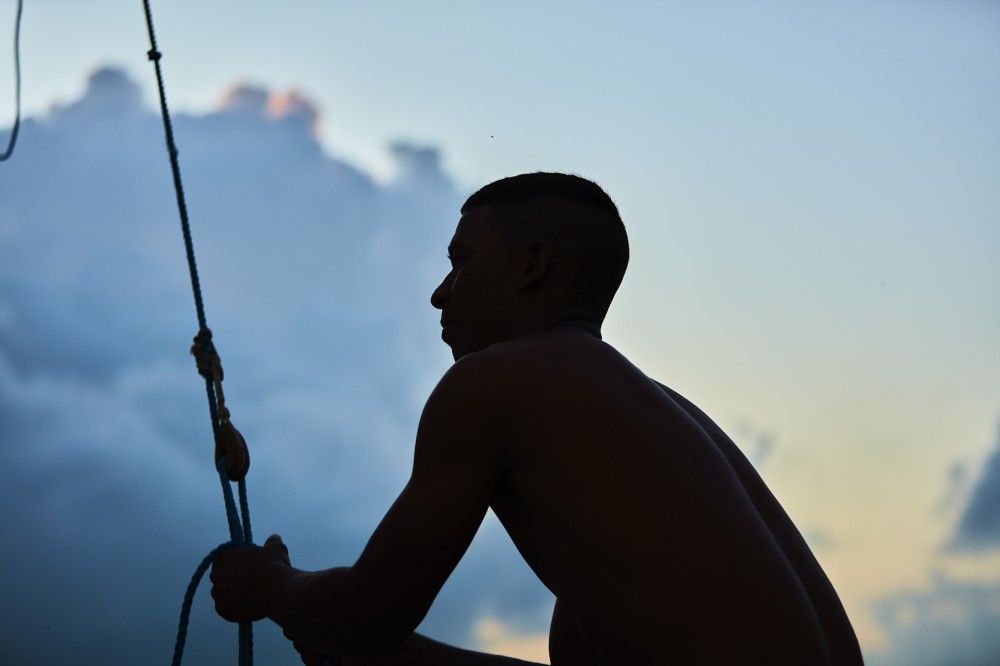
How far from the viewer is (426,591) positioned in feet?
6.19

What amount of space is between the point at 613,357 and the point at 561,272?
0.35 m

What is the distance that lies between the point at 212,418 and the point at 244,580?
2.48ft

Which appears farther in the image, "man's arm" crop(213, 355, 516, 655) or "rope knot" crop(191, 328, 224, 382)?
"rope knot" crop(191, 328, 224, 382)

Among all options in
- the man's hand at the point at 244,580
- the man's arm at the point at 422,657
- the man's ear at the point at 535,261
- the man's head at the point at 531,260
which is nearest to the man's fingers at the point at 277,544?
the man's hand at the point at 244,580

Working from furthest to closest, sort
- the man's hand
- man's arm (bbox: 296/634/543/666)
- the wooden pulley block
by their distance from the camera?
the wooden pulley block
man's arm (bbox: 296/634/543/666)
the man's hand

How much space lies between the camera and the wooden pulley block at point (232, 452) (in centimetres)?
273

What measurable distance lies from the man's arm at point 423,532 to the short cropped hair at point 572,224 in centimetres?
48

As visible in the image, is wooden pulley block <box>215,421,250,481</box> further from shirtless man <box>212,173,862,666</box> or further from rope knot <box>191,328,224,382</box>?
shirtless man <box>212,173,862,666</box>

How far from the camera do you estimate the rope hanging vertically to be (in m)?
2.42

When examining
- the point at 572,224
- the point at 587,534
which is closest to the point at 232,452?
the point at 572,224

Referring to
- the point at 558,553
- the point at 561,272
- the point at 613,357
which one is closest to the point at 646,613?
the point at 558,553

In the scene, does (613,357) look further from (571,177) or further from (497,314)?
(571,177)

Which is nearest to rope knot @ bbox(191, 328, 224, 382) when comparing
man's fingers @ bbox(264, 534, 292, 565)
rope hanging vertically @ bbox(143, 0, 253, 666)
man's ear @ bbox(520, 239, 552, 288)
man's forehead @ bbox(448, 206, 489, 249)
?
rope hanging vertically @ bbox(143, 0, 253, 666)

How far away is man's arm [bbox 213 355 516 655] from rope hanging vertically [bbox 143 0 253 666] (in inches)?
19.9
